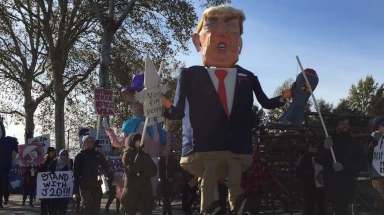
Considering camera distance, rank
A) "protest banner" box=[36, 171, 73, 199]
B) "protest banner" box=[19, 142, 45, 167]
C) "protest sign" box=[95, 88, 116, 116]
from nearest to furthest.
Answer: "protest banner" box=[36, 171, 73, 199], "protest sign" box=[95, 88, 116, 116], "protest banner" box=[19, 142, 45, 167]

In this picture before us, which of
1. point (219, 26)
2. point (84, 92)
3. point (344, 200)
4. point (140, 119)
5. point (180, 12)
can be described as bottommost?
point (344, 200)

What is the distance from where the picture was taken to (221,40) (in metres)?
6.37

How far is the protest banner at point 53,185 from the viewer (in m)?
11.6

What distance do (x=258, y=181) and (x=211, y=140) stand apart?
559cm

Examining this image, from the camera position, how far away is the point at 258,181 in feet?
37.8

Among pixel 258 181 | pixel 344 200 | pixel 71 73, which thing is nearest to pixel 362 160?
pixel 344 200

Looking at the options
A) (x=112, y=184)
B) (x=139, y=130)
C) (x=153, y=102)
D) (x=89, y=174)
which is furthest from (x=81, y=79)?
(x=153, y=102)

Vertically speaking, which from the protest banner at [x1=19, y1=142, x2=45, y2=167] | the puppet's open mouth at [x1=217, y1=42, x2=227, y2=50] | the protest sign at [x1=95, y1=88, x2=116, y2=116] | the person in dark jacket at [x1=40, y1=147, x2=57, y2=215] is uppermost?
the protest sign at [x1=95, y1=88, x2=116, y2=116]

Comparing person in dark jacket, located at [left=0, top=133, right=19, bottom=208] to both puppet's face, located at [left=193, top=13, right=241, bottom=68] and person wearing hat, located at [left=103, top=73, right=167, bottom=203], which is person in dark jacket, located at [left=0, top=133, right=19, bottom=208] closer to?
person wearing hat, located at [left=103, top=73, right=167, bottom=203]

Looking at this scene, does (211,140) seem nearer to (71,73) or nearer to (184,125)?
(184,125)

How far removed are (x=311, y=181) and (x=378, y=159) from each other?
82.3 inches

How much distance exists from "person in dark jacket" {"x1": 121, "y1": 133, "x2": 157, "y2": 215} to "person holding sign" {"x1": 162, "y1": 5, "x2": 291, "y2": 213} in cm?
249

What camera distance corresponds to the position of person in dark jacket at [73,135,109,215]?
10438mm

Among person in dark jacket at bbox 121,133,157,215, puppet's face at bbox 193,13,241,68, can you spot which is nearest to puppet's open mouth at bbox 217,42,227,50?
puppet's face at bbox 193,13,241,68
